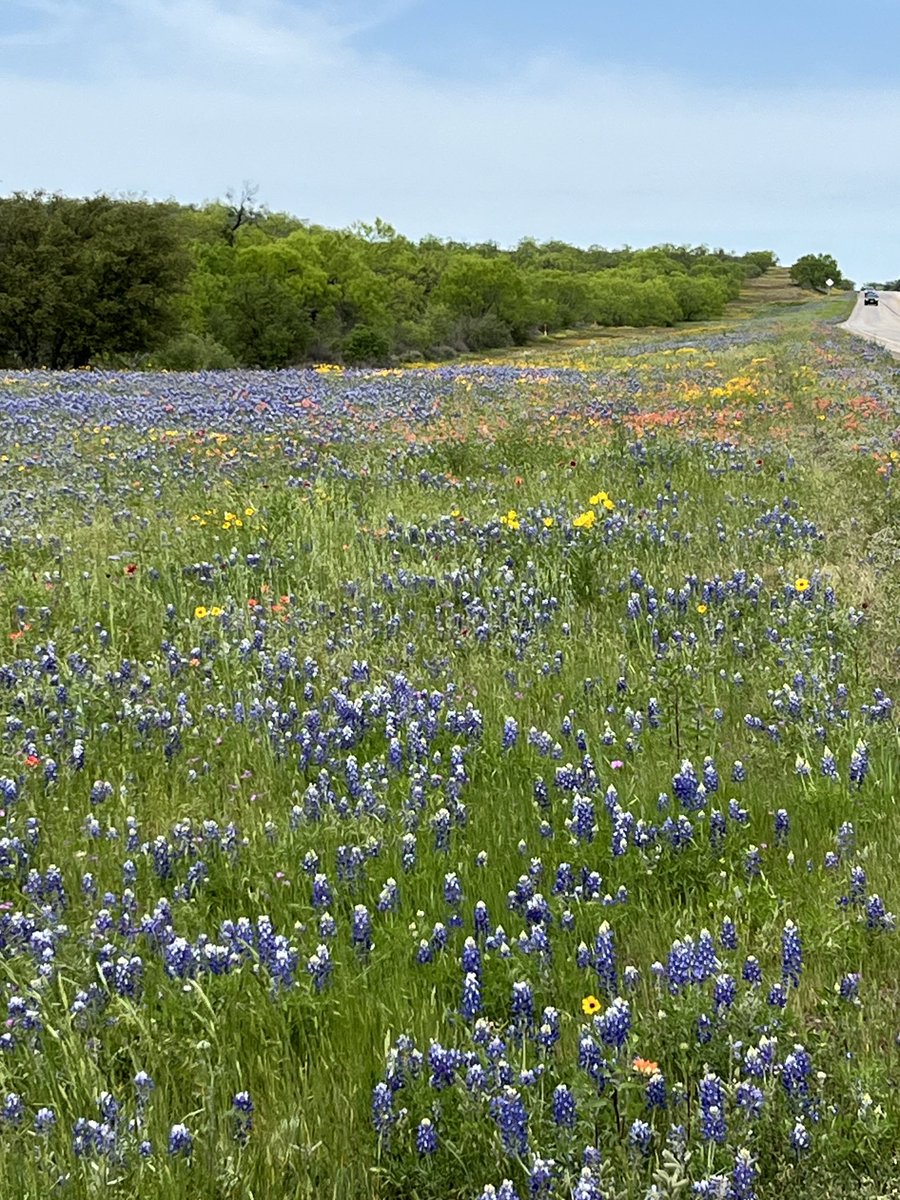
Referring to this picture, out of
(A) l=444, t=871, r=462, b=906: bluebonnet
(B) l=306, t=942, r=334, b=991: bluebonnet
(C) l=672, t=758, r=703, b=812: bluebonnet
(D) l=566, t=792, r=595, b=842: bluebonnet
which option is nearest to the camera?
(B) l=306, t=942, r=334, b=991: bluebonnet

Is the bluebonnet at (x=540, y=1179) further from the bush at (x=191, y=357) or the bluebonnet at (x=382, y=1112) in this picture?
the bush at (x=191, y=357)

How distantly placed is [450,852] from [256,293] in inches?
2071

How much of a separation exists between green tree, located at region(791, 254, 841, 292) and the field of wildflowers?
156m

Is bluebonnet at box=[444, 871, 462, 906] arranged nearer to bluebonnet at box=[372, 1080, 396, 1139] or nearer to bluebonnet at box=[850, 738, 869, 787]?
bluebonnet at box=[372, 1080, 396, 1139]

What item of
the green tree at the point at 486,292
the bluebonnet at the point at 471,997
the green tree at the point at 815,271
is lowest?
the bluebonnet at the point at 471,997

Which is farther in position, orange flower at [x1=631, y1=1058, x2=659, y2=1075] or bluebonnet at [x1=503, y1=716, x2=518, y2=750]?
bluebonnet at [x1=503, y1=716, x2=518, y2=750]

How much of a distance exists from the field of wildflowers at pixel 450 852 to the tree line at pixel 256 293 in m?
33.0

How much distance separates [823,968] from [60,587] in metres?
4.91

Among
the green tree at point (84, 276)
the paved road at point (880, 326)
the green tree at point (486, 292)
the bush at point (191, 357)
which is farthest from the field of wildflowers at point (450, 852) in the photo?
the green tree at point (486, 292)

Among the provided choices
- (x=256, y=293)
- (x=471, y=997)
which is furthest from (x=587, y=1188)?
(x=256, y=293)

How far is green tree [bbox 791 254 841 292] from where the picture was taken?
15012 centimetres

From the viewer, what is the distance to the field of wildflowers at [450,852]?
2184 millimetres

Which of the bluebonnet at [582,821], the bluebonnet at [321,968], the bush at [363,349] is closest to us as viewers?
the bluebonnet at [321,968]

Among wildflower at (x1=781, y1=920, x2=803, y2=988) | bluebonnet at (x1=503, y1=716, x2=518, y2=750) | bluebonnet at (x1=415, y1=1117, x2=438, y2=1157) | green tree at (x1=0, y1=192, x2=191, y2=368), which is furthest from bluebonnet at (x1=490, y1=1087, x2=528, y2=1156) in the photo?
green tree at (x1=0, y1=192, x2=191, y2=368)
